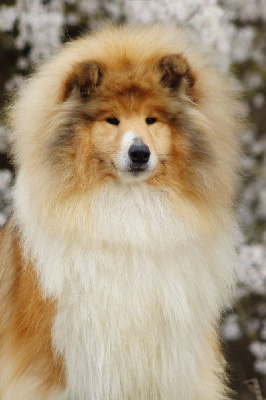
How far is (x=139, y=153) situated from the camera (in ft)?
10.5

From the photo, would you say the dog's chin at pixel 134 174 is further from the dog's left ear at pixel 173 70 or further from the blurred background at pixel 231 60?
the blurred background at pixel 231 60

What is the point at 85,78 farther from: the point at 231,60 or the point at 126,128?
the point at 231,60

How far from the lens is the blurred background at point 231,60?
578cm

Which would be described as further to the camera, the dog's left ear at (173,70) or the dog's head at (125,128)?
the dog's left ear at (173,70)

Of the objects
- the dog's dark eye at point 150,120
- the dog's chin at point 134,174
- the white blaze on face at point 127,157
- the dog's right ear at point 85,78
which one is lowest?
the dog's chin at point 134,174

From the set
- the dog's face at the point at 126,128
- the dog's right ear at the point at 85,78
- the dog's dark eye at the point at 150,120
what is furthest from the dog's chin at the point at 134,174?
the dog's right ear at the point at 85,78

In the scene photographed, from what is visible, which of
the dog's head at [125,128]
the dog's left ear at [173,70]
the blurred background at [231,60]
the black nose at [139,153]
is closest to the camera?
the black nose at [139,153]

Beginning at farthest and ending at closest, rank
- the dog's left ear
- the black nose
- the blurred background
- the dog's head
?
the blurred background < the dog's left ear < the dog's head < the black nose

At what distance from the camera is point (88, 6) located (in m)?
5.98

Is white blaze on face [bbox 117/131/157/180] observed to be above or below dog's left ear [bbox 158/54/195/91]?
below

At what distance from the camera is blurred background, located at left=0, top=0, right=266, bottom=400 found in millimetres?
5781

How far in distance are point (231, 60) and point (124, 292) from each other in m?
3.43

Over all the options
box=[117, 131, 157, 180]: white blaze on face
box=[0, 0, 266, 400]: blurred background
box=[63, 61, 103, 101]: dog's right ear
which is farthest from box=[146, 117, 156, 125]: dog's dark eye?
box=[0, 0, 266, 400]: blurred background

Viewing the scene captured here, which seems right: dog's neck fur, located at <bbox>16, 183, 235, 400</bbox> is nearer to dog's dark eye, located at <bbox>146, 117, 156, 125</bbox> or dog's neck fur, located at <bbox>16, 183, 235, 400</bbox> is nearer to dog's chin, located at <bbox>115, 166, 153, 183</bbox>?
dog's chin, located at <bbox>115, 166, 153, 183</bbox>
